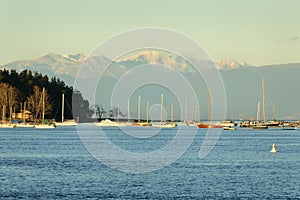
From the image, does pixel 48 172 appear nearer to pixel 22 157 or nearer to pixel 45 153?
pixel 22 157

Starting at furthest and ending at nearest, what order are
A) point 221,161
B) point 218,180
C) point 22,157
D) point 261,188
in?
point 22,157
point 221,161
point 218,180
point 261,188

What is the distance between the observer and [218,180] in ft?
235

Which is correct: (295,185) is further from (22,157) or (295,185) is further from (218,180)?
(22,157)

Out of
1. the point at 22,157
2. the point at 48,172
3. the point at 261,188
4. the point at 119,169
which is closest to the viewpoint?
the point at 261,188

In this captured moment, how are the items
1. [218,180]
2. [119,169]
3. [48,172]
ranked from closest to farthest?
[218,180]
[48,172]
[119,169]

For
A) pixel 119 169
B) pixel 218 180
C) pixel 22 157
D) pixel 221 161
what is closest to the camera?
pixel 218 180

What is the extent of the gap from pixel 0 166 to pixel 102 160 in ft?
53.4

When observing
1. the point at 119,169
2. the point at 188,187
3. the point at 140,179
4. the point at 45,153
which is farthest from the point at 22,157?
the point at 188,187

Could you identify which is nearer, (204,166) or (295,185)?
(295,185)

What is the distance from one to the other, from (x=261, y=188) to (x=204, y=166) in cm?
2385

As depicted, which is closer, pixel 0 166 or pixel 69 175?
pixel 69 175

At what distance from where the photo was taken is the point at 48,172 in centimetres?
7956

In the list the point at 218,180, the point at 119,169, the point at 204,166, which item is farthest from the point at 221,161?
the point at 218,180

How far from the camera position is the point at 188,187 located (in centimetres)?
6575
